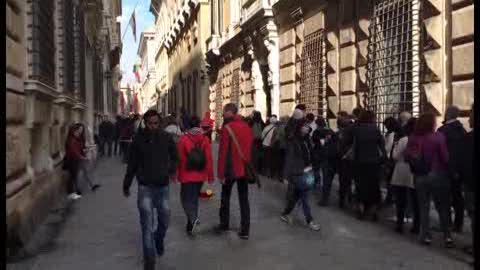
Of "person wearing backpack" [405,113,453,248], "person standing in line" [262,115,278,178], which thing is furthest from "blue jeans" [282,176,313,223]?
"person standing in line" [262,115,278,178]

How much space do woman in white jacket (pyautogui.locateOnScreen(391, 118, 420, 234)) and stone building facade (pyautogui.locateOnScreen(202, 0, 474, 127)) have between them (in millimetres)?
1771

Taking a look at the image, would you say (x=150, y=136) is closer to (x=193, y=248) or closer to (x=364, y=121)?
(x=193, y=248)

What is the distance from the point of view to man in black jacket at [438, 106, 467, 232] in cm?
699

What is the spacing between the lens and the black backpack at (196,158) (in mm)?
8352

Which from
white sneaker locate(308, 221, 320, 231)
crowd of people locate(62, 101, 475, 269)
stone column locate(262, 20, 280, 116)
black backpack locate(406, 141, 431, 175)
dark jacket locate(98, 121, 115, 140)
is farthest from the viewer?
dark jacket locate(98, 121, 115, 140)

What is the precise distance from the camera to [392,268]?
676cm

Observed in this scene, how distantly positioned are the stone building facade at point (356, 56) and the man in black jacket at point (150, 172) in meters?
4.99

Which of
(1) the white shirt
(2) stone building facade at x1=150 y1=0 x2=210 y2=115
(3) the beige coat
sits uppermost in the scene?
(2) stone building facade at x1=150 y1=0 x2=210 y2=115

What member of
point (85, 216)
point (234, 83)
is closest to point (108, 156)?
point (234, 83)

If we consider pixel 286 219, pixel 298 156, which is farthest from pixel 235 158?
pixel 286 219

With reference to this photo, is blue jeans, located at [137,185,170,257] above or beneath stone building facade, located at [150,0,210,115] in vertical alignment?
beneath

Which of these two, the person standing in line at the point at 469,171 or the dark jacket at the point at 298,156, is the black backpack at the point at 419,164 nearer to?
the person standing in line at the point at 469,171

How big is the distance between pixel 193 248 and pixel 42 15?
4431mm

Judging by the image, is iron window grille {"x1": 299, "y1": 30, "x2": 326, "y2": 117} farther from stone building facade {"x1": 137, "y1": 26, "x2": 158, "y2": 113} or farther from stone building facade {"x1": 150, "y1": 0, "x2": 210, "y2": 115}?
stone building facade {"x1": 137, "y1": 26, "x2": 158, "y2": 113}
